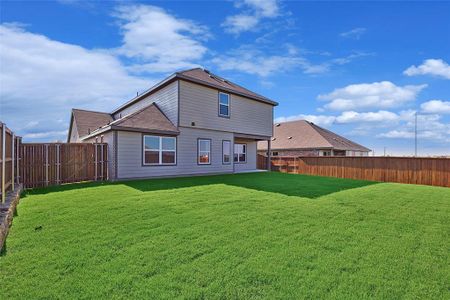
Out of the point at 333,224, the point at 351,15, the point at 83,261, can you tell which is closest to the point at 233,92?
the point at 351,15

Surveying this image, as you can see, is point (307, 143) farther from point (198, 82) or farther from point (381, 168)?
point (198, 82)

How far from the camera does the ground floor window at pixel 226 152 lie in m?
16.3

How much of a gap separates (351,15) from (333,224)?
10.1 m

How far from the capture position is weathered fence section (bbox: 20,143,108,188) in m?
9.84

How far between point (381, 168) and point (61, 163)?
1742 cm

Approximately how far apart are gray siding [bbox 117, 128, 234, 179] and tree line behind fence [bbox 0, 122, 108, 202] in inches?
43.6

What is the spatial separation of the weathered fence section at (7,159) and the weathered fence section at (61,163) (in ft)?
1.56

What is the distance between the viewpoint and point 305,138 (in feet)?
83.4

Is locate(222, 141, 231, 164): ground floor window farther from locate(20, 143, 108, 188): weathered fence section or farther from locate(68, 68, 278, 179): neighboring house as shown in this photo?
locate(20, 143, 108, 188): weathered fence section

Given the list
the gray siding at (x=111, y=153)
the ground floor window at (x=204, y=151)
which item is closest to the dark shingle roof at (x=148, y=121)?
the gray siding at (x=111, y=153)

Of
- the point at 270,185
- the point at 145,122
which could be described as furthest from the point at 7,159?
the point at 270,185

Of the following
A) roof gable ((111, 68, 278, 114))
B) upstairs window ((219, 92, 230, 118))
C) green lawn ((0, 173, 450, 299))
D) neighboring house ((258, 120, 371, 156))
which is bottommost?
green lawn ((0, 173, 450, 299))

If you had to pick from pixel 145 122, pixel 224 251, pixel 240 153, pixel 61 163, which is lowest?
pixel 224 251

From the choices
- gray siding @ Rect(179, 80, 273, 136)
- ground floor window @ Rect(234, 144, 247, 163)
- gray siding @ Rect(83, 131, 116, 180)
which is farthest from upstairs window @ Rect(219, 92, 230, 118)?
gray siding @ Rect(83, 131, 116, 180)
